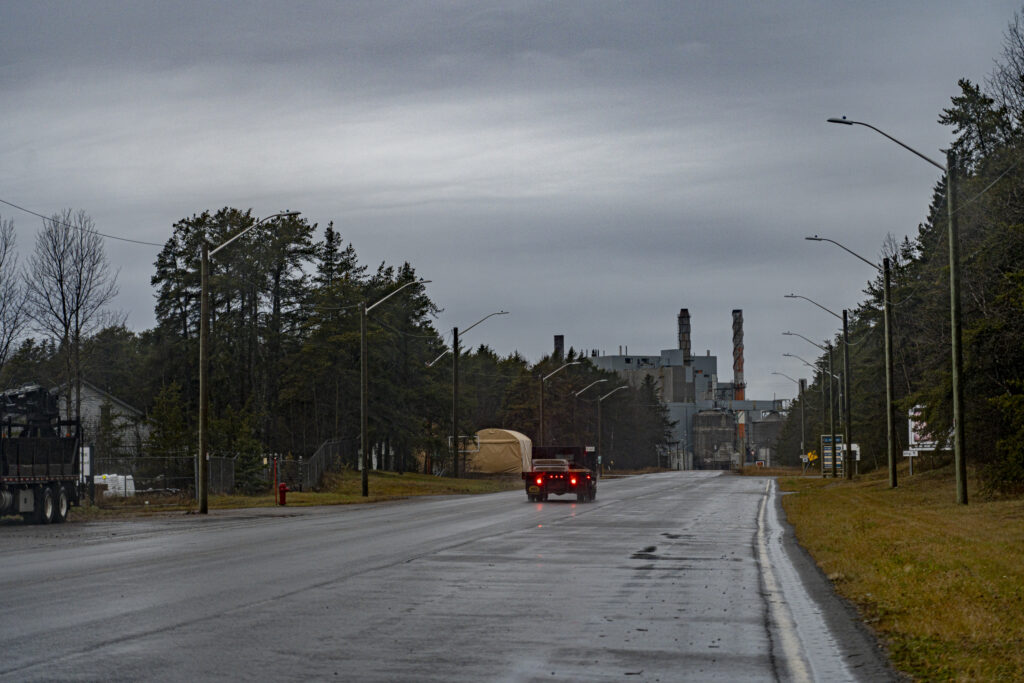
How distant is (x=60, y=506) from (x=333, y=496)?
57.8ft

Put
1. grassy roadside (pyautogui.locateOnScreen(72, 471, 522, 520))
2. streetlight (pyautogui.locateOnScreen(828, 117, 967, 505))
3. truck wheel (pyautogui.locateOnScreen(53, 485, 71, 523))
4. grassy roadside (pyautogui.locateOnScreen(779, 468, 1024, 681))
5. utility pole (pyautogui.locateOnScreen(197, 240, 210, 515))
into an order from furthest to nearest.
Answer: grassy roadside (pyautogui.locateOnScreen(72, 471, 522, 520)) → utility pole (pyautogui.locateOnScreen(197, 240, 210, 515)) → truck wheel (pyautogui.locateOnScreen(53, 485, 71, 523)) → streetlight (pyautogui.locateOnScreen(828, 117, 967, 505)) → grassy roadside (pyautogui.locateOnScreen(779, 468, 1024, 681))

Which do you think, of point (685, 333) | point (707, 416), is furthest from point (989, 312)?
point (685, 333)

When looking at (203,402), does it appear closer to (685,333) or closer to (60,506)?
(60,506)

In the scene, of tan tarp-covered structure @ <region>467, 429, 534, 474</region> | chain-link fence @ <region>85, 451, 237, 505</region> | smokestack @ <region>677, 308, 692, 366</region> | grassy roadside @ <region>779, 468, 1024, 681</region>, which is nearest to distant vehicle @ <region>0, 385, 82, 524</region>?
chain-link fence @ <region>85, 451, 237, 505</region>

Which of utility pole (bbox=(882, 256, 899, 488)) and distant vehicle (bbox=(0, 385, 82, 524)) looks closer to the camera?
distant vehicle (bbox=(0, 385, 82, 524))

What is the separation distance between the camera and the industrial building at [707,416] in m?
175

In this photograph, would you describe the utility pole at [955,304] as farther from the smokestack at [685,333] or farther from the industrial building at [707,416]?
the smokestack at [685,333]

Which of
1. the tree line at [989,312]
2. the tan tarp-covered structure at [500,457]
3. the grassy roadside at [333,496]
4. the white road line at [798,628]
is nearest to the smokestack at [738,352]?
the tan tarp-covered structure at [500,457]

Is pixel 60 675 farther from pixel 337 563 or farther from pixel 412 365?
pixel 412 365

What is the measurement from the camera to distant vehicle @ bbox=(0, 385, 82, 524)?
3238 centimetres

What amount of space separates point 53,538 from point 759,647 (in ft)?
62.2

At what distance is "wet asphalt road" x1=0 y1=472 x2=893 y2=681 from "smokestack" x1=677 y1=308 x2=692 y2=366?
16345cm

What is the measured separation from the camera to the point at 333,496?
166 feet

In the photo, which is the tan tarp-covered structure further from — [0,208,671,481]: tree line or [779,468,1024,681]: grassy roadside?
[779,468,1024,681]: grassy roadside
